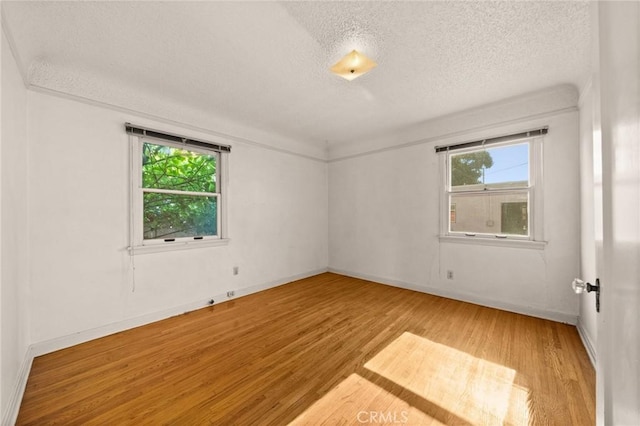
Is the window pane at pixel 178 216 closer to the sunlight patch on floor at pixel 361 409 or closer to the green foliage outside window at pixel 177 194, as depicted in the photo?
the green foliage outside window at pixel 177 194

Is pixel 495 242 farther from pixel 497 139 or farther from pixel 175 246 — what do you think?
pixel 175 246

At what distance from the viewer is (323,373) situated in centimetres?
194

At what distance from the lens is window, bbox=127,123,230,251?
2848 mm

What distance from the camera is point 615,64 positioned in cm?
62

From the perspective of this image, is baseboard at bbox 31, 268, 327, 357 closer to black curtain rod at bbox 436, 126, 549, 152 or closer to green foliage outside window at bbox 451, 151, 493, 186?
green foliage outside window at bbox 451, 151, 493, 186

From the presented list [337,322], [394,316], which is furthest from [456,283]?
[337,322]

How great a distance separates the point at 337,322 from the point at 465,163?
2.83 metres

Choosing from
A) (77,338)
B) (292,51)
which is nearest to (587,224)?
(292,51)

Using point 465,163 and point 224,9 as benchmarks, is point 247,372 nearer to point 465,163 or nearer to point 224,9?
point 224,9

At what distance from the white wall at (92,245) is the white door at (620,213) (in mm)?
3565

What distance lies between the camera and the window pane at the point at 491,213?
312cm

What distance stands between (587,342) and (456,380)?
1.49 m

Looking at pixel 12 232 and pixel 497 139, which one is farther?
pixel 497 139

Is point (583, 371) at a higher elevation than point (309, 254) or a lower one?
lower
